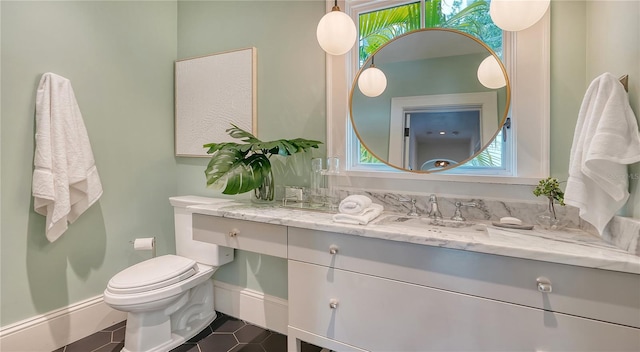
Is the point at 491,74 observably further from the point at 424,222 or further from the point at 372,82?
the point at 424,222

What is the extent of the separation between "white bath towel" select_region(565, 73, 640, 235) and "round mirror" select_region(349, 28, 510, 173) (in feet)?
1.36

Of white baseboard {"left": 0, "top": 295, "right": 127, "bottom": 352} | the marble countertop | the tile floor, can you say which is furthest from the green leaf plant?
white baseboard {"left": 0, "top": 295, "right": 127, "bottom": 352}

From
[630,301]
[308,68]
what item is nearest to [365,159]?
[308,68]

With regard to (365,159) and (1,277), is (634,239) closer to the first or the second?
(365,159)

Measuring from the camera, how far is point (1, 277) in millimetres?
1608

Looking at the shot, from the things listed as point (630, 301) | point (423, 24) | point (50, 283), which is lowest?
point (50, 283)

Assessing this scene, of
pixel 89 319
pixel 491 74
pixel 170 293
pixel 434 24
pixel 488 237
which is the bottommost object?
pixel 89 319

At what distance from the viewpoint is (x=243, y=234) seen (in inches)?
60.6

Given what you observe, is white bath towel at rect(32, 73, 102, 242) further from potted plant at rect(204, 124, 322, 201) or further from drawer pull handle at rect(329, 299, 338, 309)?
drawer pull handle at rect(329, 299, 338, 309)

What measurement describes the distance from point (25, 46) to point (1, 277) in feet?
4.22

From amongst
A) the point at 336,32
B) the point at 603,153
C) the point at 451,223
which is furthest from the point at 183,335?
the point at 603,153

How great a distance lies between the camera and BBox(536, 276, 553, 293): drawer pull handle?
36.7 inches

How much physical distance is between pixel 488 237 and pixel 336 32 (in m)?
1.21

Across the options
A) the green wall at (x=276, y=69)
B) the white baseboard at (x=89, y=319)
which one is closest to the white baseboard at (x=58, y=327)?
the white baseboard at (x=89, y=319)
